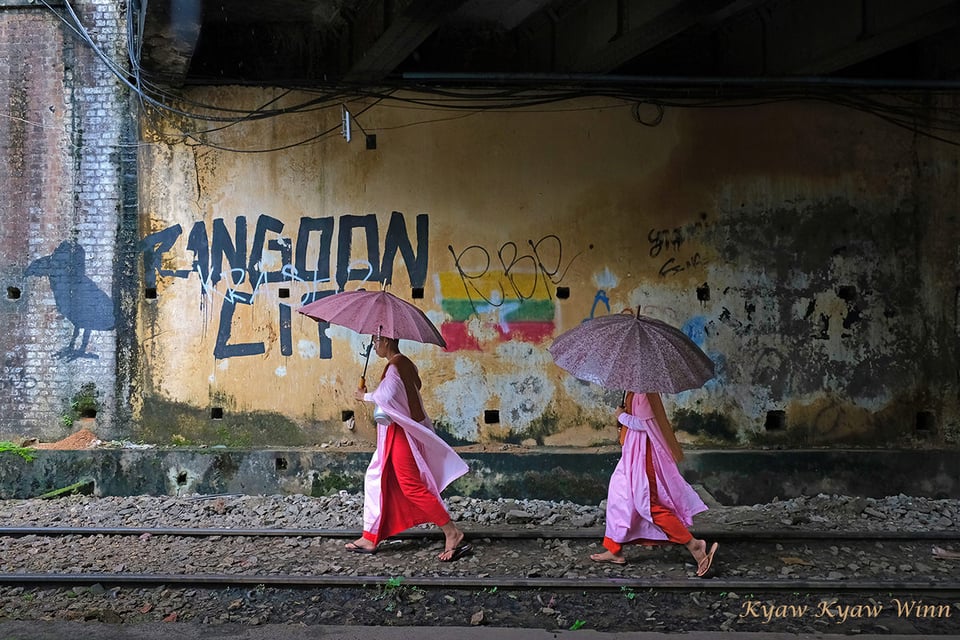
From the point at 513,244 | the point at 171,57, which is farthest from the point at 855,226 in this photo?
the point at 171,57

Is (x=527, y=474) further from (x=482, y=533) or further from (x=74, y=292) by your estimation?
(x=74, y=292)

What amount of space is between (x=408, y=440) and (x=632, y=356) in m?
1.85

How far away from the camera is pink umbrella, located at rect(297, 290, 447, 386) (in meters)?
5.46

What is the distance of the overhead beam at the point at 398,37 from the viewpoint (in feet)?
19.6

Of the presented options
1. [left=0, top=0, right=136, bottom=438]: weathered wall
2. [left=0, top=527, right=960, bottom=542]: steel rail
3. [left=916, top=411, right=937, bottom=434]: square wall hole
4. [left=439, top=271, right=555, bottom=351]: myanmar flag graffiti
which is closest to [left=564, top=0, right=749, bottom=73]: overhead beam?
[left=439, top=271, right=555, bottom=351]: myanmar flag graffiti

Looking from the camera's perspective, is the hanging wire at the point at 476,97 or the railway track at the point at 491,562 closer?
the railway track at the point at 491,562

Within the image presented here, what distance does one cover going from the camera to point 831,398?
804cm

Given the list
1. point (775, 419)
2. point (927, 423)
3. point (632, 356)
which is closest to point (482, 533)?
point (632, 356)

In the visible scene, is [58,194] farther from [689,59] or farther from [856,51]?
[856,51]

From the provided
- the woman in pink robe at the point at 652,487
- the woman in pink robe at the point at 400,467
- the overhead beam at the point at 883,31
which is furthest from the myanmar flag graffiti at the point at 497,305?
Answer: the overhead beam at the point at 883,31

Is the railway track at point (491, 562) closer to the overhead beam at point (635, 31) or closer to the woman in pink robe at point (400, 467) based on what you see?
the woman in pink robe at point (400, 467)

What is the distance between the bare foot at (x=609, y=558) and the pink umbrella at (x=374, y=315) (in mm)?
1985

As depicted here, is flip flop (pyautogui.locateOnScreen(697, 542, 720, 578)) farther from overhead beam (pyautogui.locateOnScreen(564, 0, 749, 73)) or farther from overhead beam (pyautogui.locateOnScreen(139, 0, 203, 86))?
overhead beam (pyautogui.locateOnScreen(139, 0, 203, 86))

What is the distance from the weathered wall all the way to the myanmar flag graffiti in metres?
3.43
